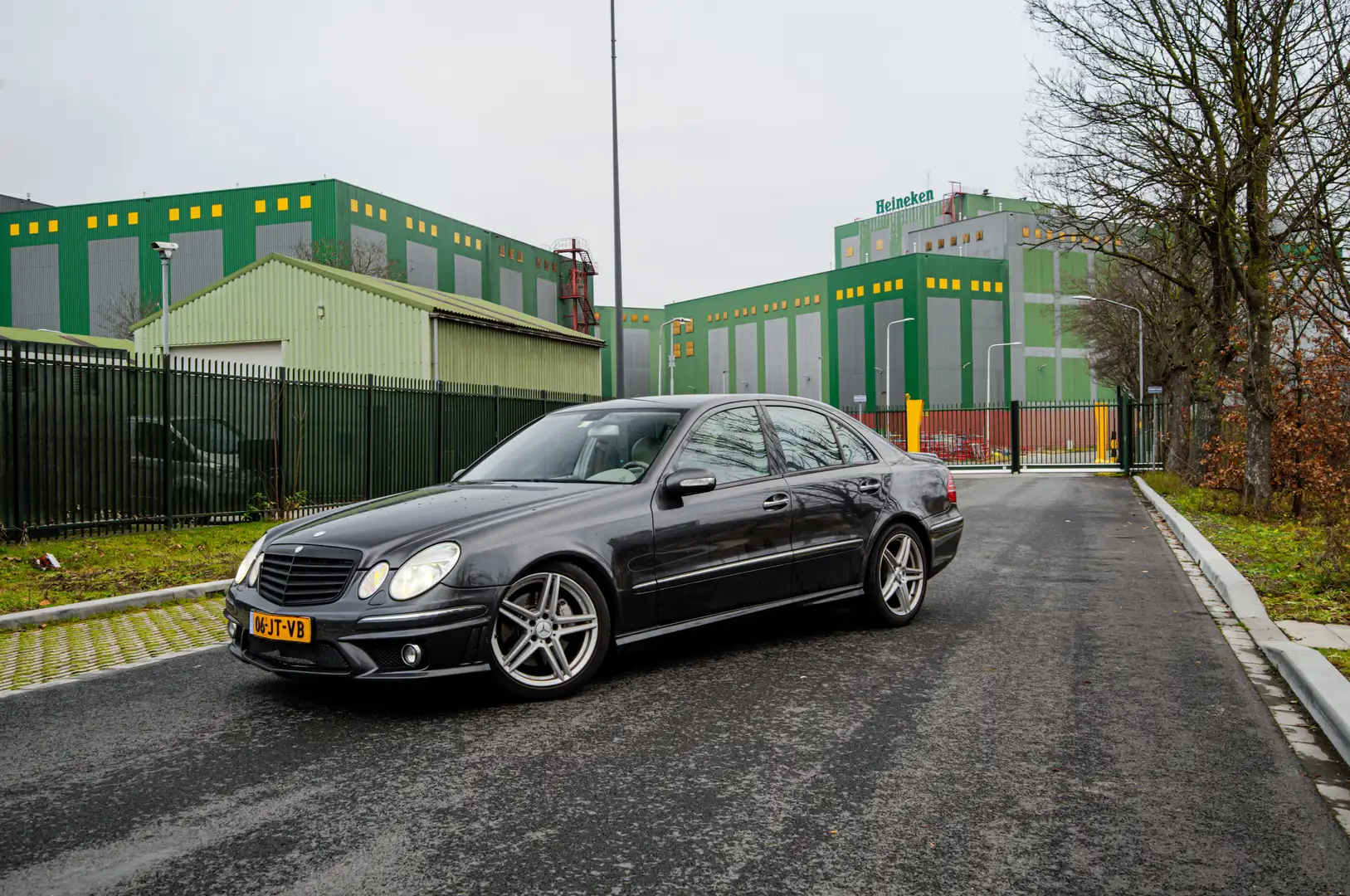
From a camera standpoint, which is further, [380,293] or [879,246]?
[879,246]

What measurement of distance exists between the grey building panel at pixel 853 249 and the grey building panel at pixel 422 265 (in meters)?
49.3

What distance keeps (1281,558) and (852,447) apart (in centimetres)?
547

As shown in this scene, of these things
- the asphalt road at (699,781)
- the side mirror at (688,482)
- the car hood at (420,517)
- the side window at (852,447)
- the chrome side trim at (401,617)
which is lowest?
the asphalt road at (699,781)

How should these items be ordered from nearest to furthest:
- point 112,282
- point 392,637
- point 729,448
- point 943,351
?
point 392,637 < point 729,448 < point 112,282 < point 943,351

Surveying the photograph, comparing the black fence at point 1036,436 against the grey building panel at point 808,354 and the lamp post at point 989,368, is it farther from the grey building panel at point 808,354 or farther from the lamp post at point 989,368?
the grey building panel at point 808,354

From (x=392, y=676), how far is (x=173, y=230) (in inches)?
2178

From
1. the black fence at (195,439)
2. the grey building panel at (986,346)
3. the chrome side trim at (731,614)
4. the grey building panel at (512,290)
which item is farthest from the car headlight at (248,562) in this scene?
the grey building panel at (986,346)

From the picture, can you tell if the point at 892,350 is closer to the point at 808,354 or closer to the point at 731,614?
the point at 808,354

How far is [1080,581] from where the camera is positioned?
32.7 ft

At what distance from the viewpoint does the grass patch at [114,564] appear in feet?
30.9

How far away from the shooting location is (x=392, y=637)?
496 cm

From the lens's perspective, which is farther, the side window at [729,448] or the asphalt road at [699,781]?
the side window at [729,448]

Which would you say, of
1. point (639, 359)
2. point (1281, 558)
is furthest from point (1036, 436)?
point (639, 359)

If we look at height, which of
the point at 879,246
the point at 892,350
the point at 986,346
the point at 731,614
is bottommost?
the point at 731,614
